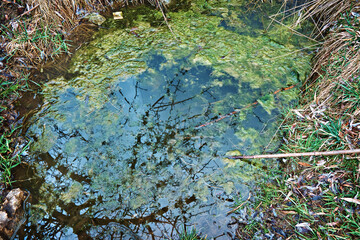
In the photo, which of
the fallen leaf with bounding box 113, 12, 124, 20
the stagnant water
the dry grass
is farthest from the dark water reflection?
the fallen leaf with bounding box 113, 12, 124, 20

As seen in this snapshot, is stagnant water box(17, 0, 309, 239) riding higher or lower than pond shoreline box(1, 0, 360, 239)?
higher

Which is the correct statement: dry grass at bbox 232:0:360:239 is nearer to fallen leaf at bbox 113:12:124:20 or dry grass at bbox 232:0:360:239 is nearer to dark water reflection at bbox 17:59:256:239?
dark water reflection at bbox 17:59:256:239

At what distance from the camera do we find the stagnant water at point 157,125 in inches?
61.9

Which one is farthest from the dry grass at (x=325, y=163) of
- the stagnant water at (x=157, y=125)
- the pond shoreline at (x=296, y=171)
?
the stagnant water at (x=157, y=125)

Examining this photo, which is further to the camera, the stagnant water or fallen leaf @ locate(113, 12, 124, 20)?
fallen leaf @ locate(113, 12, 124, 20)

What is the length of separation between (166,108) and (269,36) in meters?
1.45

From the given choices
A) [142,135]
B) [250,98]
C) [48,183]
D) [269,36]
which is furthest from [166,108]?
[269,36]

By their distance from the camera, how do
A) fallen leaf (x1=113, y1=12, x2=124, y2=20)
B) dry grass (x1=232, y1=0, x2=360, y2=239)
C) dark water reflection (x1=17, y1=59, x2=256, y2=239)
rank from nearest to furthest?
1. dry grass (x1=232, y1=0, x2=360, y2=239)
2. dark water reflection (x1=17, y1=59, x2=256, y2=239)
3. fallen leaf (x1=113, y1=12, x2=124, y2=20)

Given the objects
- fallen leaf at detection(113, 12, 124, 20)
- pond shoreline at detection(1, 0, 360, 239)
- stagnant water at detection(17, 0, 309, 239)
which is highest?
fallen leaf at detection(113, 12, 124, 20)

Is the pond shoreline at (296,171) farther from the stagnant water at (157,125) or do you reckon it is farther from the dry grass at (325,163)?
the stagnant water at (157,125)

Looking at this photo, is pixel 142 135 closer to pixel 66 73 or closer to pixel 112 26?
pixel 66 73

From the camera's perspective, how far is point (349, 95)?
1.67m

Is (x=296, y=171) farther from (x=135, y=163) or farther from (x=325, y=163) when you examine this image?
(x=135, y=163)

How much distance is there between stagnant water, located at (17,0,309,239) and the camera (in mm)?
1573
